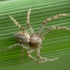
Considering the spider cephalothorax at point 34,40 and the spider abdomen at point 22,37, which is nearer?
the spider abdomen at point 22,37

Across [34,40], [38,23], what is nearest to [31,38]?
[34,40]

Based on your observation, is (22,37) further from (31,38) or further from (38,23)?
(38,23)

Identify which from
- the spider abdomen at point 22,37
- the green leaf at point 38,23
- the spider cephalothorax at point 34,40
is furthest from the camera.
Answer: the spider cephalothorax at point 34,40

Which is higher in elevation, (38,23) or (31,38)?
(38,23)

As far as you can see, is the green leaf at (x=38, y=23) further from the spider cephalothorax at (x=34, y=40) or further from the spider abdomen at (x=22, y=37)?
the spider cephalothorax at (x=34, y=40)

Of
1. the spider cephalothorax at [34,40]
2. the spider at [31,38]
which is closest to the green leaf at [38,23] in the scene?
the spider at [31,38]

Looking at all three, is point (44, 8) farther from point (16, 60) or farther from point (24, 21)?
point (16, 60)

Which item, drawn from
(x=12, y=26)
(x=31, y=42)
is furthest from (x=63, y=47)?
(x=12, y=26)

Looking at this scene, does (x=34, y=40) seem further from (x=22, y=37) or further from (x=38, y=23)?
(x=38, y=23)

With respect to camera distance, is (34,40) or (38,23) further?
(34,40)
